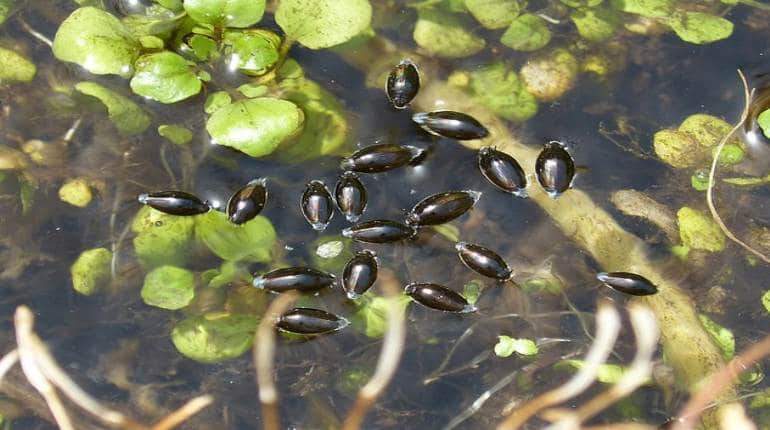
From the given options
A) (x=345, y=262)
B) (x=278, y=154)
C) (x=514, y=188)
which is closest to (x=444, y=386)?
(x=345, y=262)

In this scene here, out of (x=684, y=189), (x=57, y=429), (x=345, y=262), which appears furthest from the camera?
(x=684, y=189)

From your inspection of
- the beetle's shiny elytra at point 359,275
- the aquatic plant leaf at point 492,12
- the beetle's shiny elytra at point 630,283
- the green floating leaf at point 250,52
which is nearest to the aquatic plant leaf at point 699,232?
the beetle's shiny elytra at point 630,283

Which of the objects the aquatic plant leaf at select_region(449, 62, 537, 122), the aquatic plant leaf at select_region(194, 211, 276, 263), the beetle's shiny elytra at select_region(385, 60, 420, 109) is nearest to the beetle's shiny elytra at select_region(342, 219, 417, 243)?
the aquatic plant leaf at select_region(194, 211, 276, 263)

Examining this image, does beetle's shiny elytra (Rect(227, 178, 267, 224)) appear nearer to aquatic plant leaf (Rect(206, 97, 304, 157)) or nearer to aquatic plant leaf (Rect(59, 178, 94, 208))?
aquatic plant leaf (Rect(206, 97, 304, 157))

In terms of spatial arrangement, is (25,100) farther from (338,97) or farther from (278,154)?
(338,97)

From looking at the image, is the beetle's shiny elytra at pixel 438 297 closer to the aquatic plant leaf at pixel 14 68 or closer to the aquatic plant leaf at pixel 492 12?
the aquatic plant leaf at pixel 492 12
